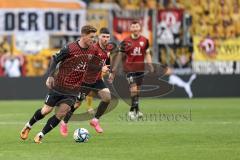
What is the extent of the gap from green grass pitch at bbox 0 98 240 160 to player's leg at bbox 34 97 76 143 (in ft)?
0.66

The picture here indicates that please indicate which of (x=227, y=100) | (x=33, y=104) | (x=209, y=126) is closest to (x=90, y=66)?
(x=209, y=126)

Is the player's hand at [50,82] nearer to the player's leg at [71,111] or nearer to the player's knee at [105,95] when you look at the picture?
the player's leg at [71,111]

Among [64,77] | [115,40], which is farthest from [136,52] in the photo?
[115,40]

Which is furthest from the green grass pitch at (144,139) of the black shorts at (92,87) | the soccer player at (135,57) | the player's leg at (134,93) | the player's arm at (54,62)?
the player's arm at (54,62)

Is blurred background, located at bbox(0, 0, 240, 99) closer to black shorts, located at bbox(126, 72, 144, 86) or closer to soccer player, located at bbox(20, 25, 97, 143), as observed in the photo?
black shorts, located at bbox(126, 72, 144, 86)

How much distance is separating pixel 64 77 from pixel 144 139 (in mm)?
1824

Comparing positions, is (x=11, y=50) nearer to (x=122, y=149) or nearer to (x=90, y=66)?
(x=90, y=66)

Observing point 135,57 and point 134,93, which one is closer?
Answer: point 134,93

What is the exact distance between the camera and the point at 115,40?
2888 cm

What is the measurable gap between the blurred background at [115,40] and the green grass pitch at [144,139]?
6870mm

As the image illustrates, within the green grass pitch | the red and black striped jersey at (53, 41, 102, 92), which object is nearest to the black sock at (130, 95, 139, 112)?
the green grass pitch

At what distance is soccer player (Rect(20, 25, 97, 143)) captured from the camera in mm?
13203

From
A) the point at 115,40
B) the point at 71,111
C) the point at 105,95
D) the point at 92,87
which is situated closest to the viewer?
the point at 71,111

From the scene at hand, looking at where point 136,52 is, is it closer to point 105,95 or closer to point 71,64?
point 105,95
